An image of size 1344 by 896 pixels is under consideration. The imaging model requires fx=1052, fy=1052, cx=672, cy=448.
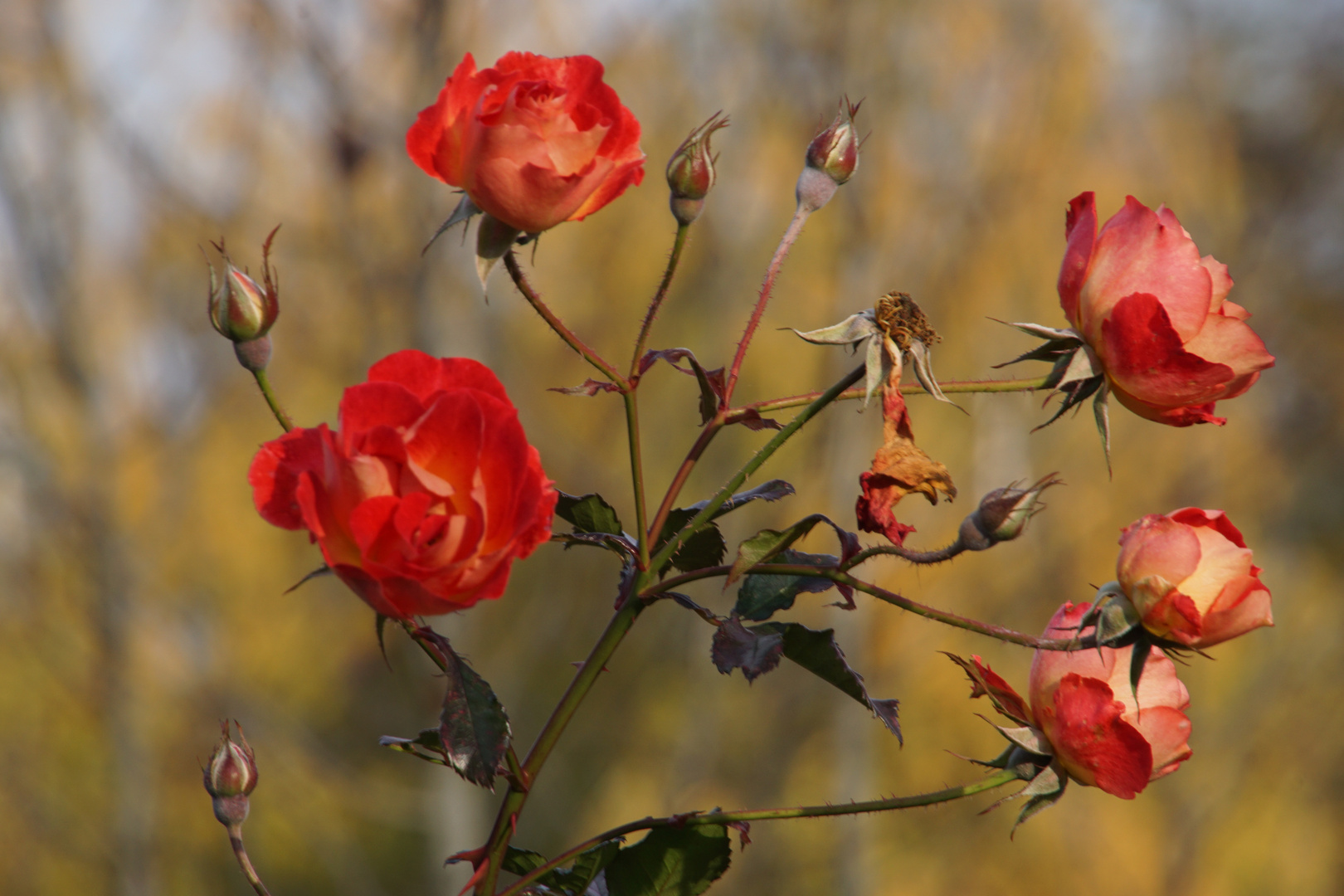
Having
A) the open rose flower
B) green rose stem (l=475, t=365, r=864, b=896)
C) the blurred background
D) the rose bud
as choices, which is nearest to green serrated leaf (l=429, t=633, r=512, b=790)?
green rose stem (l=475, t=365, r=864, b=896)

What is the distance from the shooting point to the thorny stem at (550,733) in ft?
2.41

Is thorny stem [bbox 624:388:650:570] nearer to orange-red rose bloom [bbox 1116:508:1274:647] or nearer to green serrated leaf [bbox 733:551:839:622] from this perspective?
green serrated leaf [bbox 733:551:839:622]

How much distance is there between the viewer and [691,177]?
0.83 m

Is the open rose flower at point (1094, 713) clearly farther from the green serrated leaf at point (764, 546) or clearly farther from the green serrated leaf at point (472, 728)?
the green serrated leaf at point (472, 728)

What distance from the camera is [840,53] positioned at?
4641 mm

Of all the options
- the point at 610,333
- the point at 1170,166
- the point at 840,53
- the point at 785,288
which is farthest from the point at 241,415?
the point at 1170,166

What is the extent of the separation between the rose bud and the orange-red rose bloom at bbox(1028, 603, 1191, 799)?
62 cm

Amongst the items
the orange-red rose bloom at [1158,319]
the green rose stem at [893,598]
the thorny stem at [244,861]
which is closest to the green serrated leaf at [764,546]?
the green rose stem at [893,598]

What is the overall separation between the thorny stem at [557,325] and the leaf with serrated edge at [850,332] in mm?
134

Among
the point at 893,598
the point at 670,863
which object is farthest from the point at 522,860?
the point at 893,598

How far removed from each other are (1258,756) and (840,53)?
481 cm

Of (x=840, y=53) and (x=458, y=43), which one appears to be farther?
(x=840, y=53)

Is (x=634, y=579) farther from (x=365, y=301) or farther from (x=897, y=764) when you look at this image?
(x=897, y=764)

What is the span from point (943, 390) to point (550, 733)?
0.37 meters
